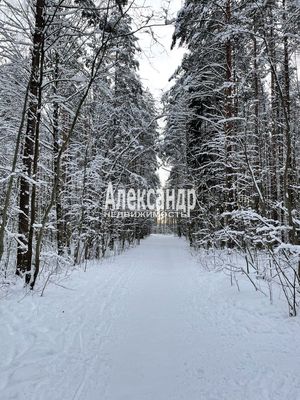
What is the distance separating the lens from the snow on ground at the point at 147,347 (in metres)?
2.81

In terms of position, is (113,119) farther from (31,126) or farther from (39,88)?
(39,88)

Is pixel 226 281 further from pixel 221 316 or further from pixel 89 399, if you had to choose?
pixel 89 399

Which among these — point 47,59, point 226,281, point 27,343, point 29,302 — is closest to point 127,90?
point 47,59

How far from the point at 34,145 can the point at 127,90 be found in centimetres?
1122

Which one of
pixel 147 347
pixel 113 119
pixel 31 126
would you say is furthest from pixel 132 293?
pixel 113 119

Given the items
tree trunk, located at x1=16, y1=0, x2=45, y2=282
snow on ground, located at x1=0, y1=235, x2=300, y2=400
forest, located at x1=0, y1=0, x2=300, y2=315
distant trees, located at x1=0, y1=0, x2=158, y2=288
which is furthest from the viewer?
tree trunk, located at x1=16, y1=0, x2=45, y2=282

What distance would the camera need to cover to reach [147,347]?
3.91 metres

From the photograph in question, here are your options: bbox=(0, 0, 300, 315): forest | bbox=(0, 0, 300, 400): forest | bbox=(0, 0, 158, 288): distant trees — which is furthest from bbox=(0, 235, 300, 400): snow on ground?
bbox=(0, 0, 158, 288): distant trees

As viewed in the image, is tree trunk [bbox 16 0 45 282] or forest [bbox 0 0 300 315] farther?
tree trunk [bbox 16 0 45 282]

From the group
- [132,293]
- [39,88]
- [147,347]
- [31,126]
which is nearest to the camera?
[147,347]

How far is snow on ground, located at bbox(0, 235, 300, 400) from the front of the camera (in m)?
2.81

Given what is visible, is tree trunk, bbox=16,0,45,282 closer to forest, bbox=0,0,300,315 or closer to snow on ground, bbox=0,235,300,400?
forest, bbox=0,0,300,315

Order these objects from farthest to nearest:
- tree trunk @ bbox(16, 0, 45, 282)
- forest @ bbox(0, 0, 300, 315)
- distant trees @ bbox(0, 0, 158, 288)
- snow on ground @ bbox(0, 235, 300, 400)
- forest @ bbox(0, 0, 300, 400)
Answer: tree trunk @ bbox(16, 0, 45, 282) → distant trees @ bbox(0, 0, 158, 288) → forest @ bbox(0, 0, 300, 315) → forest @ bbox(0, 0, 300, 400) → snow on ground @ bbox(0, 235, 300, 400)

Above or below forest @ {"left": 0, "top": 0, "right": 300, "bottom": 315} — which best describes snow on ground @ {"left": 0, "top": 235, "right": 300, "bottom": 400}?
below
